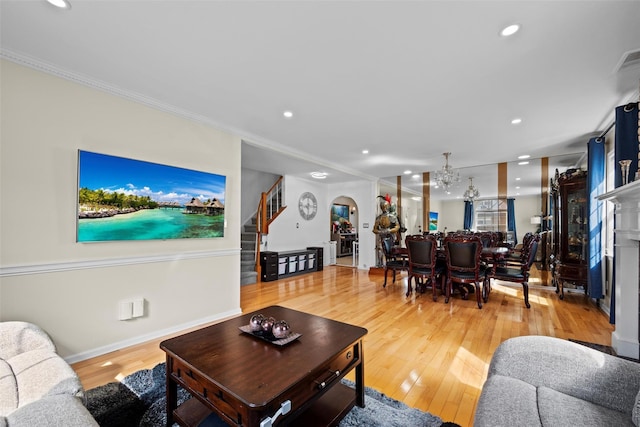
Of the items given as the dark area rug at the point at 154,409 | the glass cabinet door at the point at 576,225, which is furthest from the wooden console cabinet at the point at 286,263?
the glass cabinet door at the point at 576,225

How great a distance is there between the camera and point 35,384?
4.88ft

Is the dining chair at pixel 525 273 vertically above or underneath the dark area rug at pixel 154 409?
above

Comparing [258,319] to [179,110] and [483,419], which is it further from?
[179,110]

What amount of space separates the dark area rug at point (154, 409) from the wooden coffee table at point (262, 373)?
0.10m

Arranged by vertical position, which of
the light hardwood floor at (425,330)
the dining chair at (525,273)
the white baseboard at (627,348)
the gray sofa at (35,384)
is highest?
the dining chair at (525,273)

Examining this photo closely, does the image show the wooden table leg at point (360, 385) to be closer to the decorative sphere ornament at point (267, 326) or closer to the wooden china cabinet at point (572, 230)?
the decorative sphere ornament at point (267, 326)

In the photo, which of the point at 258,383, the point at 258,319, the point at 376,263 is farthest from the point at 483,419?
the point at 376,263

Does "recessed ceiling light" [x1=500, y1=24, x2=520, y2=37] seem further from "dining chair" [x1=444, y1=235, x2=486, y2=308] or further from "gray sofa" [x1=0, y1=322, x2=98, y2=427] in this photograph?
"gray sofa" [x1=0, y1=322, x2=98, y2=427]

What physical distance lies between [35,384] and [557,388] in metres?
2.70

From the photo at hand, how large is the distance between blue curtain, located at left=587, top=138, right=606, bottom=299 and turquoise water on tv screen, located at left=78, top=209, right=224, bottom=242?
500 cm

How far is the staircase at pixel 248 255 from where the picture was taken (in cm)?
553

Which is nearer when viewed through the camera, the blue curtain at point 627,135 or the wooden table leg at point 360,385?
the wooden table leg at point 360,385

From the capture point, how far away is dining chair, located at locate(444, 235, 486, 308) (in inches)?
154

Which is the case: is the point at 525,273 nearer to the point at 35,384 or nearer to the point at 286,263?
the point at 286,263
